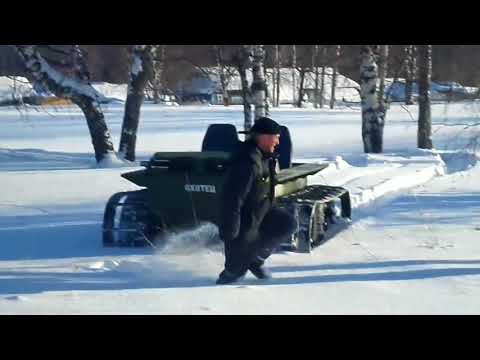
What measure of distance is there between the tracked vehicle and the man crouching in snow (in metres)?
1.18

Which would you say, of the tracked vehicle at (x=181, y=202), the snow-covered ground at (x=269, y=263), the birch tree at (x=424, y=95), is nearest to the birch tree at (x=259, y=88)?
the snow-covered ground at (x=269, y=263)

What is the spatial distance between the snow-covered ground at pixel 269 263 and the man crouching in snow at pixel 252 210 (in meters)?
0.25

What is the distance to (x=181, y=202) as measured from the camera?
28.9ft

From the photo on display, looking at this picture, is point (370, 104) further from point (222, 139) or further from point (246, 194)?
point (246, 194)

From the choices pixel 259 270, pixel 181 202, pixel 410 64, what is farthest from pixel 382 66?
pixel 259 270

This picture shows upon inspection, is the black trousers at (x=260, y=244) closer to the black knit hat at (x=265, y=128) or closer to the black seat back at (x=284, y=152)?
the black knit hat at (x=265, y=128)

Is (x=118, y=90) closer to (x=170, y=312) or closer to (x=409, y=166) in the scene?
(x=409, y=166)

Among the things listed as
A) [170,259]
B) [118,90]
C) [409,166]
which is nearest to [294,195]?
[170,259]

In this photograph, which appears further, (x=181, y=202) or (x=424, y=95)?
(x=424, y=95)

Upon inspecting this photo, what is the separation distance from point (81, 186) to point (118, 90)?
164 ft

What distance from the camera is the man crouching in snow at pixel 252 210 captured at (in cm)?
682

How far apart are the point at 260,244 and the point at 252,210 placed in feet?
1.05

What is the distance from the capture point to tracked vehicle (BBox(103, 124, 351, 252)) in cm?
867
